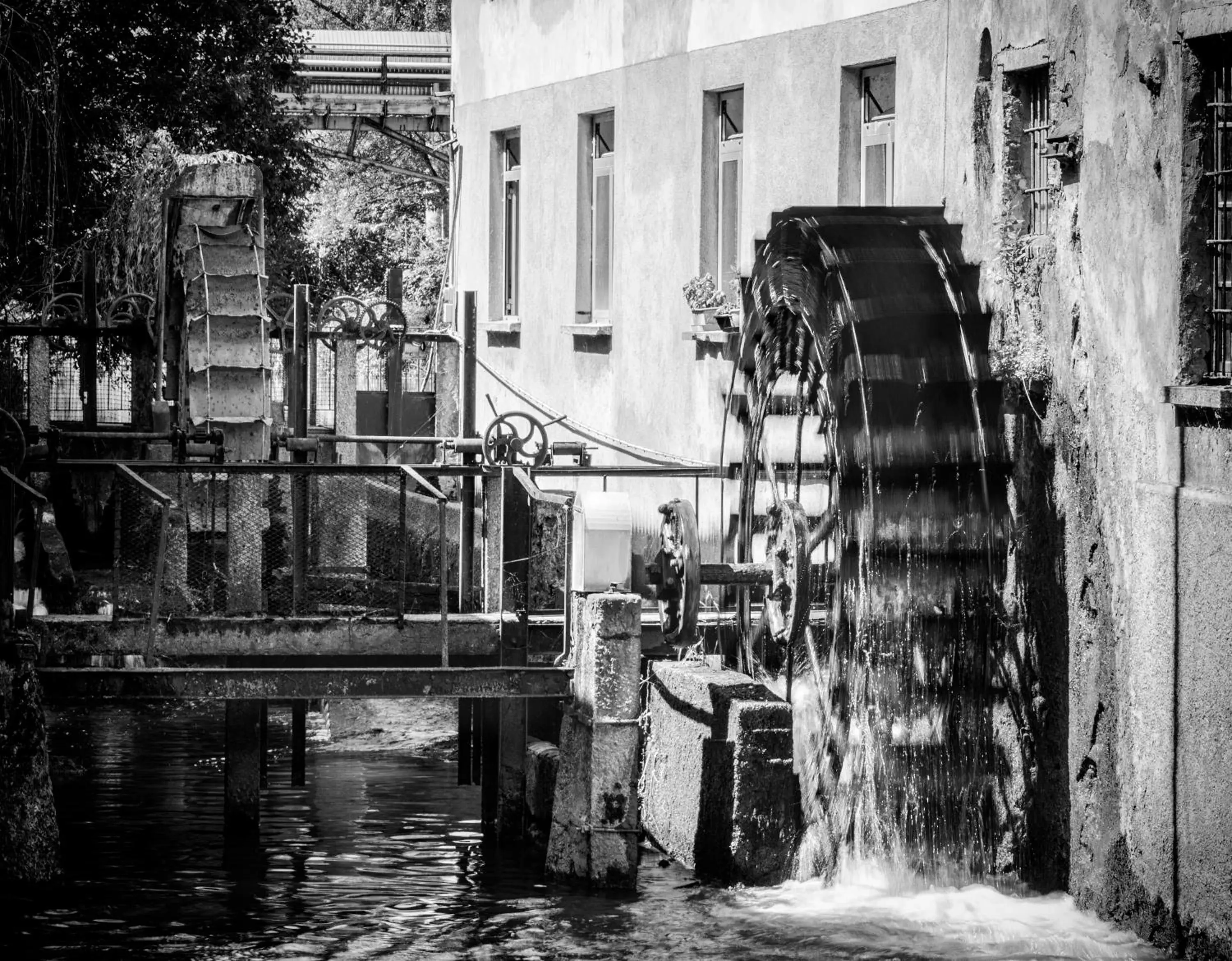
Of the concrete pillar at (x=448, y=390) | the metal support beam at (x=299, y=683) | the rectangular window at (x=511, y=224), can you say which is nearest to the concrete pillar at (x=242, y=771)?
the metal support beam at (x=299, y=683)

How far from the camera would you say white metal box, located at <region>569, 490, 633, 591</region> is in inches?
410

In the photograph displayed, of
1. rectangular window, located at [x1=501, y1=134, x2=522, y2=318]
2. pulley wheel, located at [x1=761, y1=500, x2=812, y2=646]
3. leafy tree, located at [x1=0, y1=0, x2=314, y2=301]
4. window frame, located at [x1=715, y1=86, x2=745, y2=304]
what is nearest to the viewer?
pulley wheel, located at [x1=761, y1=500, x2=812, y2=646]

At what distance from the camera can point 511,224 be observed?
62.1 ft

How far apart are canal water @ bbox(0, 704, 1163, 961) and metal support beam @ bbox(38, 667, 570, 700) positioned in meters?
0.92

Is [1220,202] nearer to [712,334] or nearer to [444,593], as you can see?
[444,593]

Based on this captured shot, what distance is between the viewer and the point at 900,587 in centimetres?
952

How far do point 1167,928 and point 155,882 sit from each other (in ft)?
15.5

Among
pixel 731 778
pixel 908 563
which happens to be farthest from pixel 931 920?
pixel 908 563

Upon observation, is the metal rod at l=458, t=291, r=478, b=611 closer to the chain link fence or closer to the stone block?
the chain link fence

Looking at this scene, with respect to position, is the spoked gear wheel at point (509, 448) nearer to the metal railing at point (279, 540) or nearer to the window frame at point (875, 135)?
the metal railing at point (279, 540)

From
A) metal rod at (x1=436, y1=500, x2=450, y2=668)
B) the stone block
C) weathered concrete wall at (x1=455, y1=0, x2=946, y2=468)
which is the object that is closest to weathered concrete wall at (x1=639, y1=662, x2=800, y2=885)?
the stone block

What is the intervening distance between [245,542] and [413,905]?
3209 mm

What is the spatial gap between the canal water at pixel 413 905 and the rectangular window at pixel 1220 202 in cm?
237

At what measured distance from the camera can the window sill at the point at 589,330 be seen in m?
15.8
